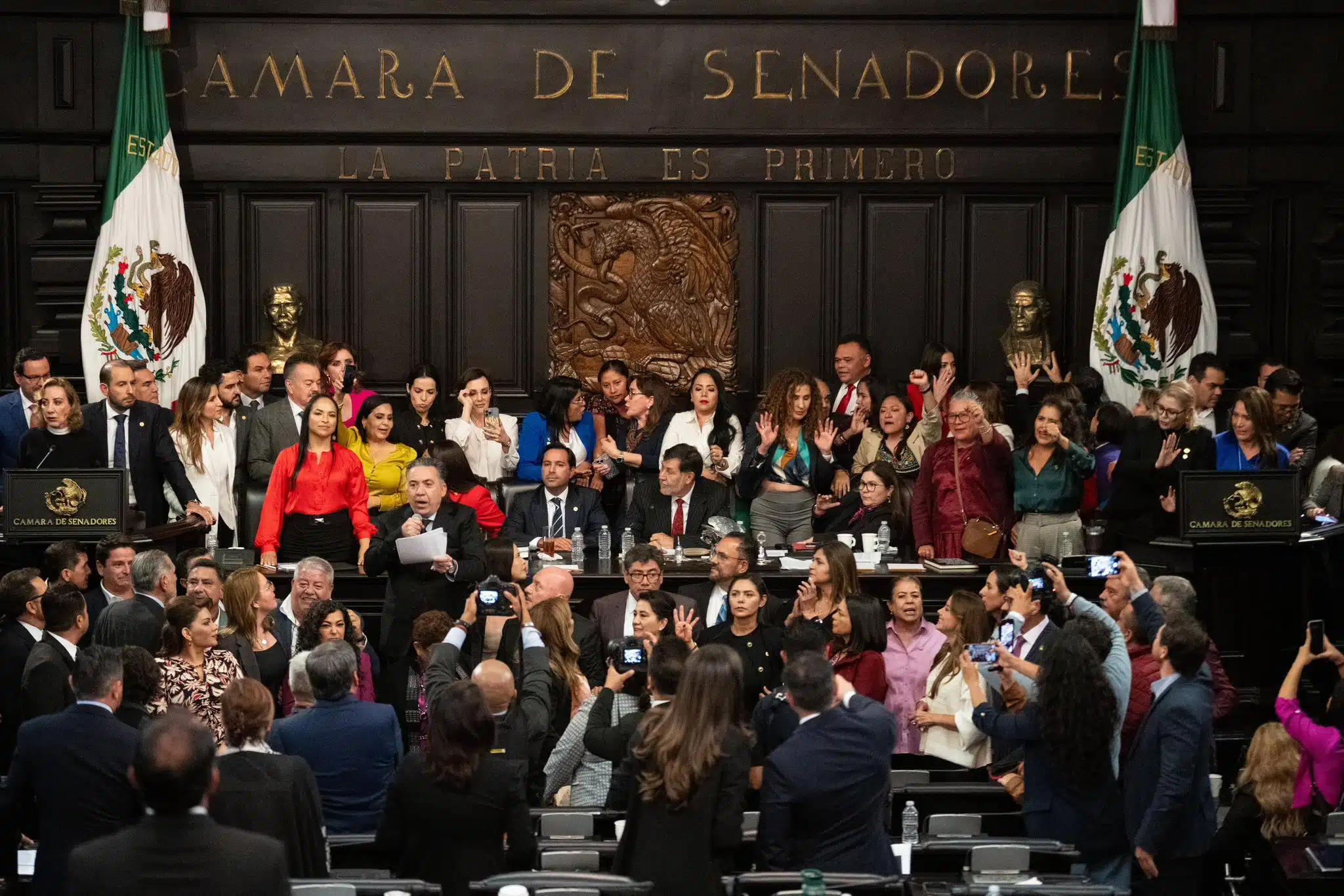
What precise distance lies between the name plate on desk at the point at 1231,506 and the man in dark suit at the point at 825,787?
4.15 metres

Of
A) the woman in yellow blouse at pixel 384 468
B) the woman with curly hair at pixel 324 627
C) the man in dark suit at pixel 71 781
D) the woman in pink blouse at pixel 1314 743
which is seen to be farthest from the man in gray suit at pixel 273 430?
the woman in pink blouse at pixel 1314 743

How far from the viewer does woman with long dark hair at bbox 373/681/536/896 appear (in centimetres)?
539

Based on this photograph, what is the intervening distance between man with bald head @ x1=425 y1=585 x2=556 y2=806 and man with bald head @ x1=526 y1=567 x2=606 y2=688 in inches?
22.3

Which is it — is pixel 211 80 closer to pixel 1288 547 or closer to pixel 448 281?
pixel 448 281

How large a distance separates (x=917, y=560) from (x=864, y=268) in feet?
11.7

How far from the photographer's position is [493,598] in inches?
300

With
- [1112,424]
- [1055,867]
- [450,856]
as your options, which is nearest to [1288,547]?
[1112,424]

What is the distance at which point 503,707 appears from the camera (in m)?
6.54

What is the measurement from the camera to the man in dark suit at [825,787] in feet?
18.2

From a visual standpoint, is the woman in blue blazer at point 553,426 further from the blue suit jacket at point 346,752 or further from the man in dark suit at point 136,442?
the blue suit jacket at point 346,752

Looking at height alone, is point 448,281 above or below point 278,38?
below

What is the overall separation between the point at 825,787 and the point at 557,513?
4.97 metres

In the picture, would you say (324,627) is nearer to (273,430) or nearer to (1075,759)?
(1075,759)

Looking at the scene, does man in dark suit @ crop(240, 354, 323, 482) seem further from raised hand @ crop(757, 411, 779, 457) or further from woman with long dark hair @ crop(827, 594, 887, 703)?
woman with long dark hair @ crop(827, 594, 887, 703)
